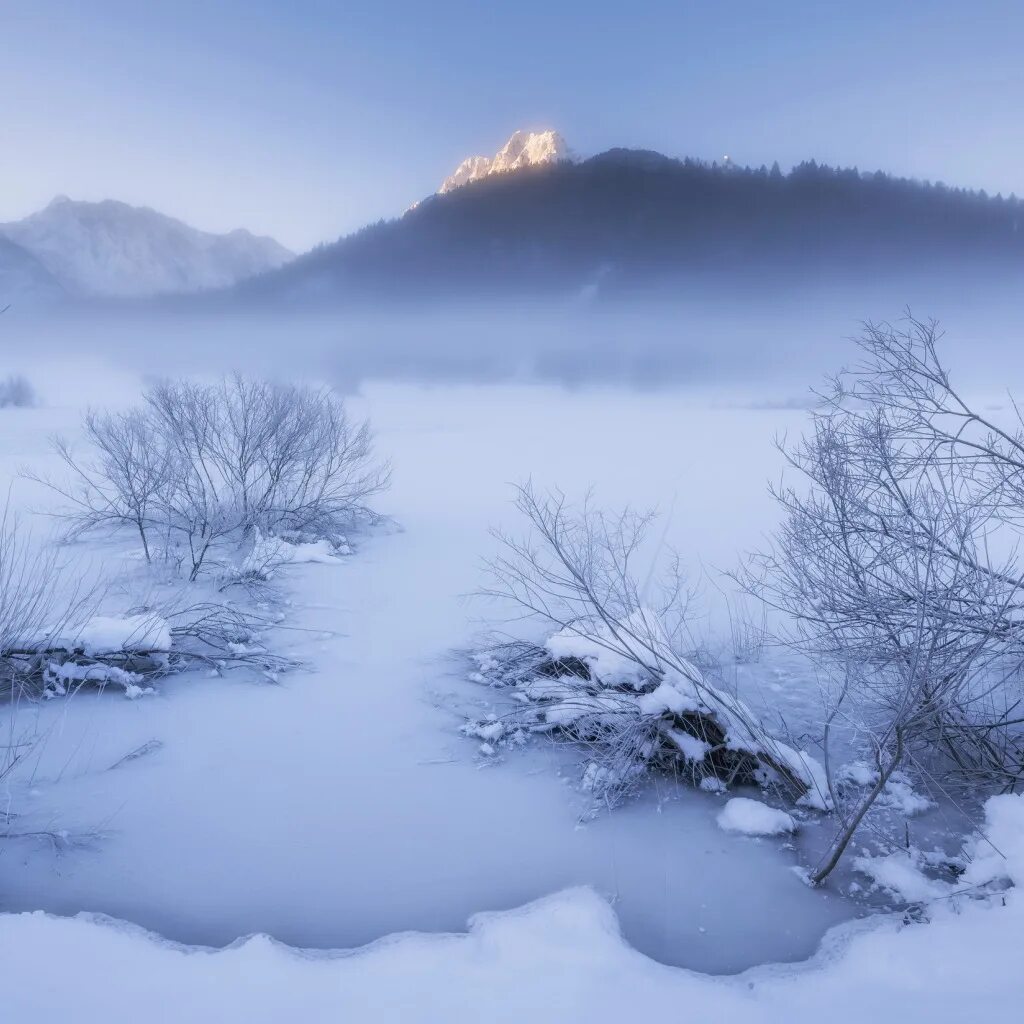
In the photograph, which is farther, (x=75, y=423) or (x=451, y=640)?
(x=75, y=423)

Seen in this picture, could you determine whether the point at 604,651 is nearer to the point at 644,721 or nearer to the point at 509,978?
the point at 644,721

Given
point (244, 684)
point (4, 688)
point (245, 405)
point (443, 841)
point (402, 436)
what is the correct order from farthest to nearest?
1. point (402, 436)
2. point (245, 405)
3. point (244, 684)
4. point (4, 688)
5. point (443, 841)

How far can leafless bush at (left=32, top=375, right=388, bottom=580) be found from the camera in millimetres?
12141

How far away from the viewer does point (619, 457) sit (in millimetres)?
35062

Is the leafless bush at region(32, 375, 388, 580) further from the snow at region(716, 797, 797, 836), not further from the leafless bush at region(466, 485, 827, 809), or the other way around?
the snow at region(716, 797, 797, 836)

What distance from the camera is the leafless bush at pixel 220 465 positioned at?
39.8ft

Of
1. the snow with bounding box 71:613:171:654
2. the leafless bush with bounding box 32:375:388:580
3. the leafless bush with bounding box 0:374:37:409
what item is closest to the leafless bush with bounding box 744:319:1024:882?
the snow with bounding box 71:613:171:654

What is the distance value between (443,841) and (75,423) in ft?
112

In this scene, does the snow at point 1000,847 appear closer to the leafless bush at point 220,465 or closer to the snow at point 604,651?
the snow at point 604,651

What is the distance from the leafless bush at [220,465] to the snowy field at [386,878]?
608 cm

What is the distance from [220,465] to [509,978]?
12229 mm

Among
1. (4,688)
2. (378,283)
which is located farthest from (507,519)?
(378,283)

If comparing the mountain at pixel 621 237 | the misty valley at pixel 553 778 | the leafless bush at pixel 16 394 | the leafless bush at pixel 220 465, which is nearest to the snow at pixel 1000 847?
the misty valley at pixel 553 778

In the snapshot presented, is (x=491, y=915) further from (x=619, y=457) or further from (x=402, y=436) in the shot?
(x=402, y=436)
